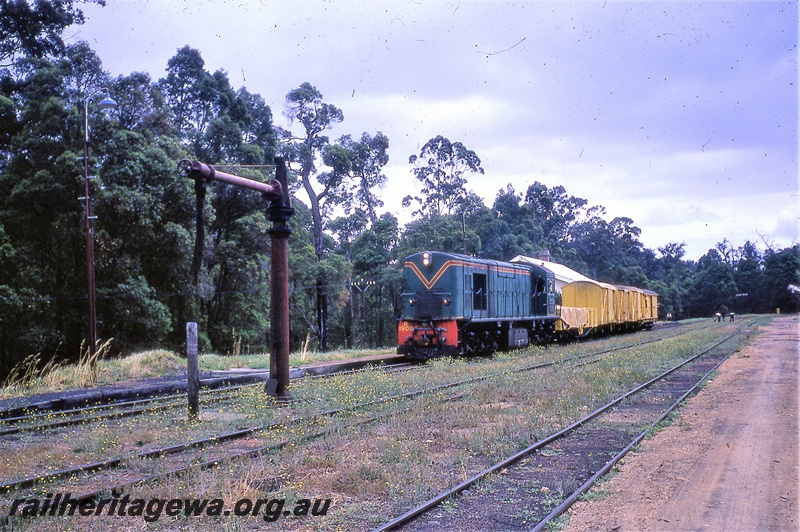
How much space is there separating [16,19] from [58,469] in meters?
28.9

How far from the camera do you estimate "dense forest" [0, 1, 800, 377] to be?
25.3 metres

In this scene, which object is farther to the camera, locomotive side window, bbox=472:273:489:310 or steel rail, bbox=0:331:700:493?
locomotive side window, bbox=472:273:489:310

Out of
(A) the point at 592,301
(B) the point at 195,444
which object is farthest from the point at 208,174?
(A) the point at 592,301

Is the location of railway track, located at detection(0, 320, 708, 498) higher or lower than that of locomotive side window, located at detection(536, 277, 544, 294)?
lower

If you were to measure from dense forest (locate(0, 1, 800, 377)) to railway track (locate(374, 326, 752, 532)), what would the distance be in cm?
670

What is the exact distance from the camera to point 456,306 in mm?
20672

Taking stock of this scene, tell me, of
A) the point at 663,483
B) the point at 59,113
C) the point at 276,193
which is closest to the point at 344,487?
the point at 663,483

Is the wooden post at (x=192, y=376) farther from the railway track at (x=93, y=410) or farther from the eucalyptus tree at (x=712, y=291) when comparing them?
the eucalyptus tree at (x=712, y=291)

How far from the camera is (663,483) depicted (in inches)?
274

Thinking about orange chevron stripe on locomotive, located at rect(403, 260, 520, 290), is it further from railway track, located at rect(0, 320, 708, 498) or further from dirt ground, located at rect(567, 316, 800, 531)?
dirt ground, located at rect(567, 316, 800, 531)

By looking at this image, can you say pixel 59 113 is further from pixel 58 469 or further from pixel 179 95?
pixel 58 469

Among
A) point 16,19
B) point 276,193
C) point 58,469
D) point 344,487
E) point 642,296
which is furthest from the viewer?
point 642,296

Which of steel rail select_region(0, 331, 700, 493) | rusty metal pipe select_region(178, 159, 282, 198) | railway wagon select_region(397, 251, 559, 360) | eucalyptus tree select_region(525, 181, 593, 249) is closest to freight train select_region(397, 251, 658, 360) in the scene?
railway wagon select_region(397, 251, 559, 360)

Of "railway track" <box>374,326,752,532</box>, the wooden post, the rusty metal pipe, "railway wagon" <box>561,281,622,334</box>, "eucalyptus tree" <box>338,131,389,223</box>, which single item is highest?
"eucalyptus tree" <box>338,131,389,223</box>
